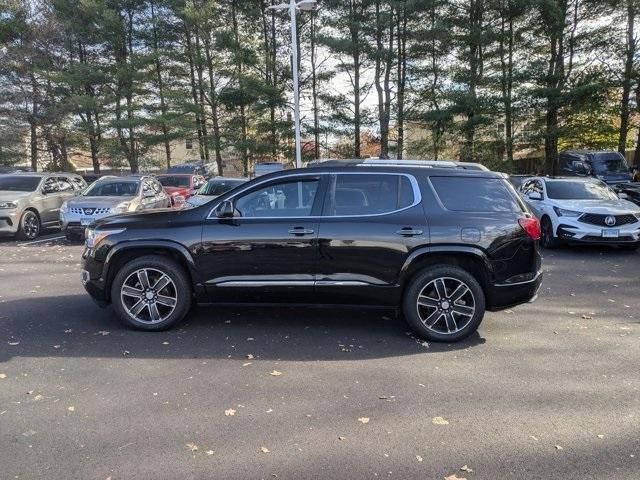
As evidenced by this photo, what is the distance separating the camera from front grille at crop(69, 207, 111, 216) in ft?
40.1

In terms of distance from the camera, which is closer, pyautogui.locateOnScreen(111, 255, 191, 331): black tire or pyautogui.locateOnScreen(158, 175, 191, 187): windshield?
pyautogui.locateOnScreen(111, 255, 191, 331): black tire

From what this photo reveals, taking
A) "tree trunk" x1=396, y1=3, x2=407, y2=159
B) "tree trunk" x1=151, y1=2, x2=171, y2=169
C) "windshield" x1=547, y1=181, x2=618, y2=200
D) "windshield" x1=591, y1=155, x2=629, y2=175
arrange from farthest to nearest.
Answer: "tree trunk" x1=151, y1=2, x2=171, y2=169
"tree trunk" x1=396, y1=3, x2=407, y2=159
"windshield" x1=591, y1=155, x2=629, y2=175
"windshield" x1=547, y1=181, x2=618, y2=200

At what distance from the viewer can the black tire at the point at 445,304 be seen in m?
5.33

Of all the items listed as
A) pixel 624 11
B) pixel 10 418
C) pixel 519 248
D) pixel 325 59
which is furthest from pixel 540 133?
pixel 10 418

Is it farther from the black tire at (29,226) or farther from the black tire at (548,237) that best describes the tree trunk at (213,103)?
the black tire at (548,237)

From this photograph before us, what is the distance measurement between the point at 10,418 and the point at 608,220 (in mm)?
10806

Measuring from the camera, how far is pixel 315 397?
405 cm

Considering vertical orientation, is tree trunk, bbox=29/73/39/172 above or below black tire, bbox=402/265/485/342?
above

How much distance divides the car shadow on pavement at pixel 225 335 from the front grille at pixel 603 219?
21.7 ft

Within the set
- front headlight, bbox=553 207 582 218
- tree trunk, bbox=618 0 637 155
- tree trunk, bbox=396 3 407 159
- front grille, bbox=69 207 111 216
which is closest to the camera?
front headlight, bbox=553 207 582 218

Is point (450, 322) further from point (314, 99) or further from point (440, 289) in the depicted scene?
point (314, 99)

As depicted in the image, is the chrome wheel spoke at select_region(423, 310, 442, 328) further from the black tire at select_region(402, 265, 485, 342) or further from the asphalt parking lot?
the asphalt parking lot

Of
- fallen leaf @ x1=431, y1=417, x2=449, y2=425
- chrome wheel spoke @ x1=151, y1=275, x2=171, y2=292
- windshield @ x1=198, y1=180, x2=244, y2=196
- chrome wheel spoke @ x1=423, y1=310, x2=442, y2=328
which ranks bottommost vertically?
fallen leaf @ x1=431, y1=417, x2=449, y2=425

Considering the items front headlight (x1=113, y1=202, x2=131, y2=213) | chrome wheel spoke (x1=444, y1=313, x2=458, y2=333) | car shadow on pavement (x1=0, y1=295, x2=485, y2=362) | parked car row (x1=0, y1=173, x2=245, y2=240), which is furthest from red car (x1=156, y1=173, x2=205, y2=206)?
chrome wheel spoke (x1=444, y1=313, x2=458, y2=333)
